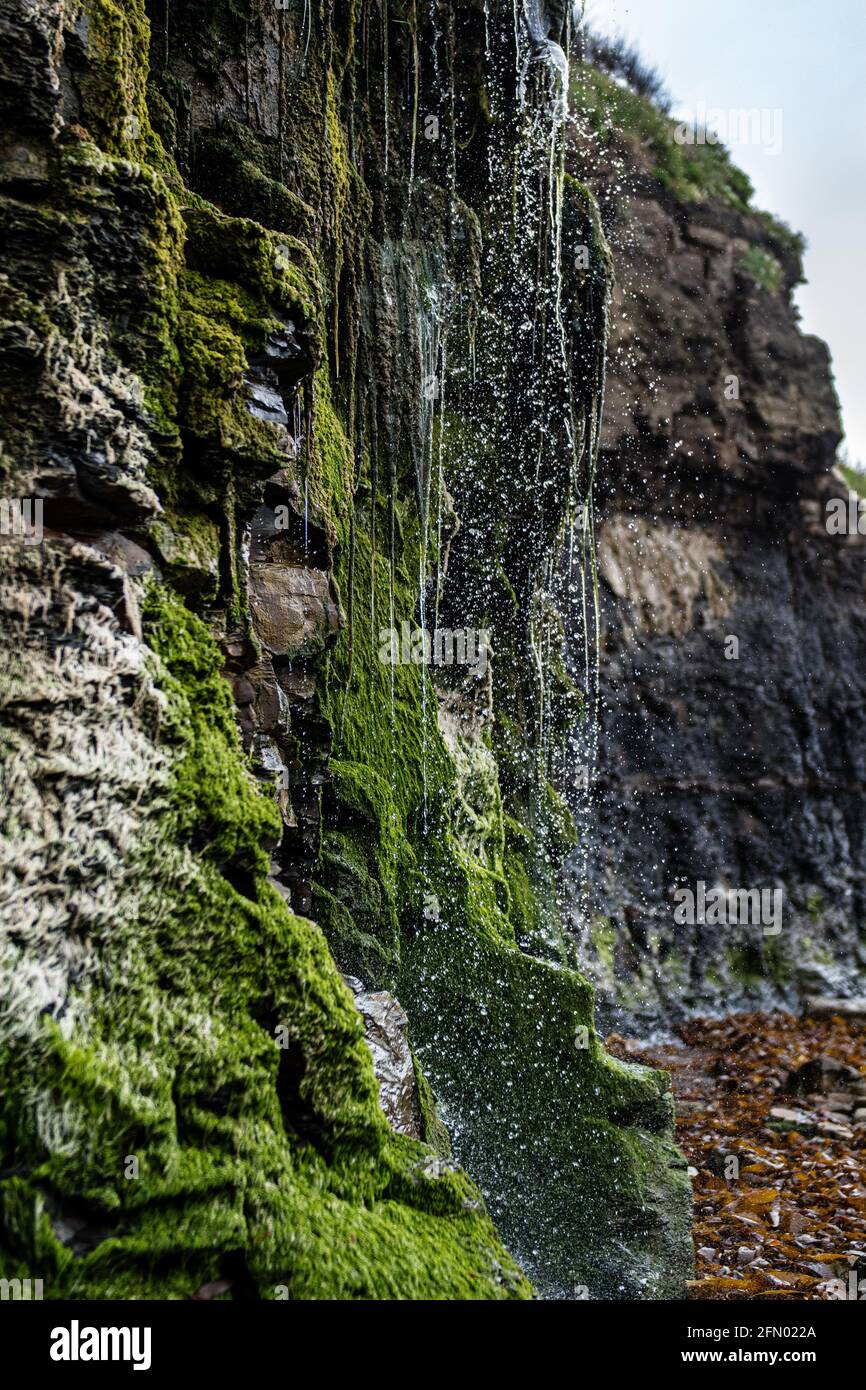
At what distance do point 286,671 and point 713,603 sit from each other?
10760 millimetres

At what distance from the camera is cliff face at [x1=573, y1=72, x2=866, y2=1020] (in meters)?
12.3

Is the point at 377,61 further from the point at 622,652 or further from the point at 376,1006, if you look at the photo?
the point at 622,652

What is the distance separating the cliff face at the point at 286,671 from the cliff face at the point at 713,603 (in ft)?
18.9

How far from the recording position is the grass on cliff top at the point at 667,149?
40.8 feet

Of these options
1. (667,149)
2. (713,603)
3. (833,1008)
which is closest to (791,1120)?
(833,1008)

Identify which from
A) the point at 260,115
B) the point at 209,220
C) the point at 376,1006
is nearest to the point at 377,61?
the point at 260,115

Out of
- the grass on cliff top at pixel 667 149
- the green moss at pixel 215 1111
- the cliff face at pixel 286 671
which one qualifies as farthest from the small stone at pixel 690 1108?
the grass on cliff top at pixel 667 149

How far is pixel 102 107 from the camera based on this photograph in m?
A: 2.35

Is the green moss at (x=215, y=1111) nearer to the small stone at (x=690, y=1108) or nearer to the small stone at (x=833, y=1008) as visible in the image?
the small stone at (x=690, y=1108)

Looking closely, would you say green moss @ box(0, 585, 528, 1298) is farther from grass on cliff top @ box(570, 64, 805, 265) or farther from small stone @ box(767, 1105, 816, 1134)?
grass on cliff top @ box(570, 64, 805, 265)

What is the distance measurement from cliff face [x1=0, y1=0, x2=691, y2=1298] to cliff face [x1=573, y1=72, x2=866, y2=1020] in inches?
227

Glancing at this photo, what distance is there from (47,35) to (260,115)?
214cm

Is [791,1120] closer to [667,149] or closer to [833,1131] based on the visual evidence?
[833,1131]
